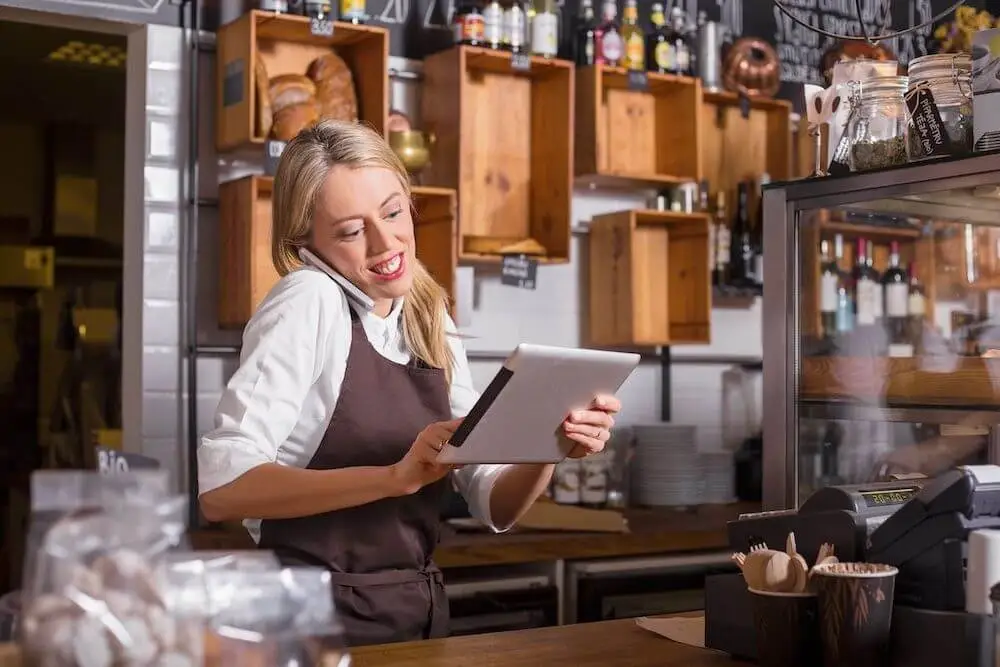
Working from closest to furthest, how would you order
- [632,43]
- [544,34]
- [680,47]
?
1. [544,34]
2. [632,43]
3. [680,47]

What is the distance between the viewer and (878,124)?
6.76ft

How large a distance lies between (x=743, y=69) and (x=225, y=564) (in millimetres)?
3856

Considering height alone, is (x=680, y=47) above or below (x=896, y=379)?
above

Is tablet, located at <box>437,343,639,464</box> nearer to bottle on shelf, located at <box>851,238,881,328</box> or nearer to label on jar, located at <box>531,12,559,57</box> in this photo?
bottle on shelf, located at <box>851,238,881,328</box>

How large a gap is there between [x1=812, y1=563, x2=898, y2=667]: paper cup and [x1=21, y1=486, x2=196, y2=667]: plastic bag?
0.83 m

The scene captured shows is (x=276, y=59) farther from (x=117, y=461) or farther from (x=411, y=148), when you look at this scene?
(x=117, y=461)

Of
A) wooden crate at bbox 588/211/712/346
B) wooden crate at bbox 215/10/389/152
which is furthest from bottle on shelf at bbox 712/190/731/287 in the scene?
wooden crate at bbox 215/10/389/152

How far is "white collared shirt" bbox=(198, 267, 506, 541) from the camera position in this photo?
1.93 meters

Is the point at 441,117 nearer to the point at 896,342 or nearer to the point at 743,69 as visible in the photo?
the point at 743,69

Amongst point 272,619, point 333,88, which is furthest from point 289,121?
point 272,619

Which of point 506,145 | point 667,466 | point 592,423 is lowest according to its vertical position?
point 667,466

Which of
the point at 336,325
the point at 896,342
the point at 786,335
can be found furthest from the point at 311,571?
the point at 896,342

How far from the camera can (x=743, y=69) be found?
4.64 metres

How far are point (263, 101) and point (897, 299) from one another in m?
1.79
